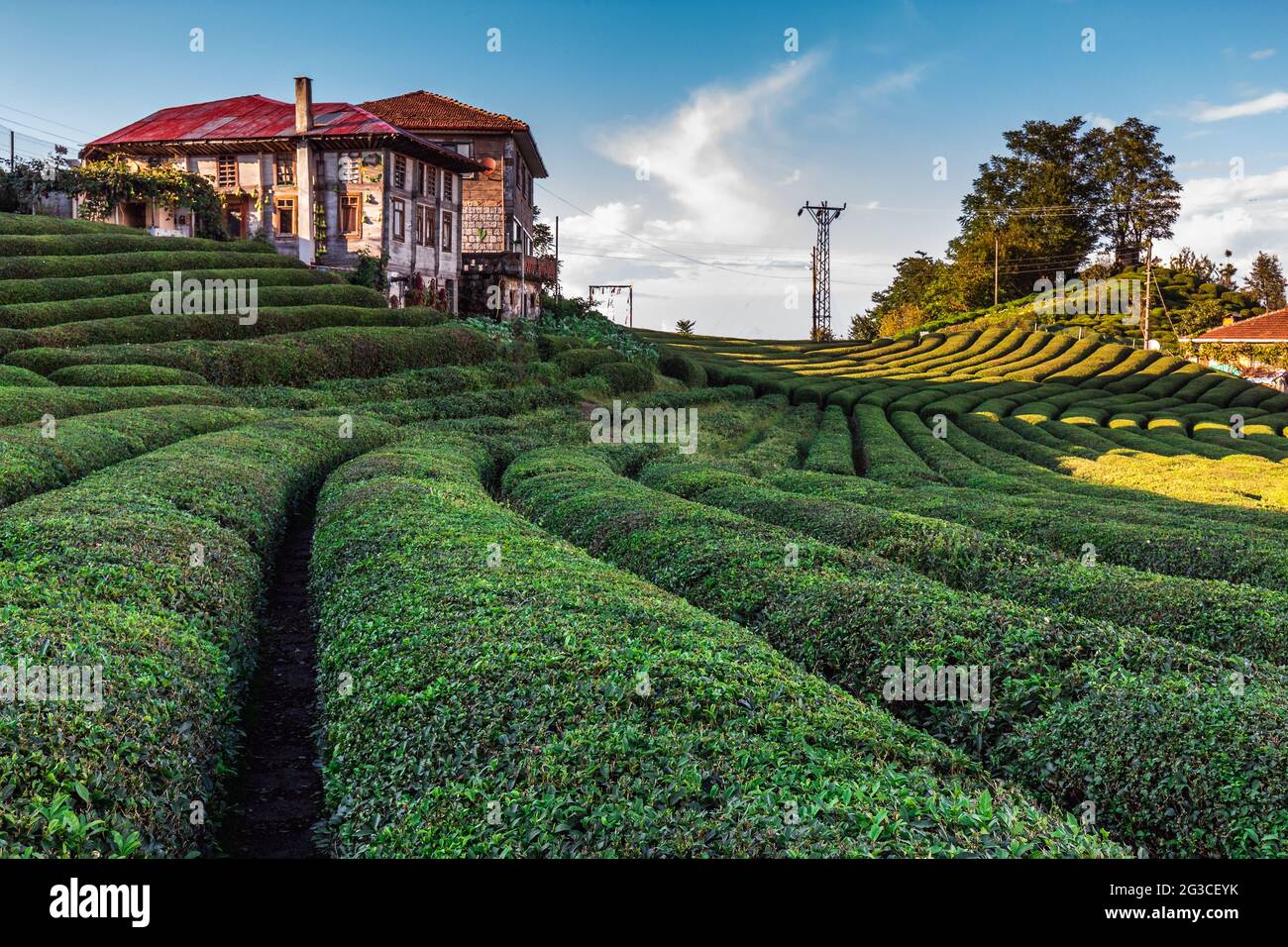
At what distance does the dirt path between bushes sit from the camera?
7465mm

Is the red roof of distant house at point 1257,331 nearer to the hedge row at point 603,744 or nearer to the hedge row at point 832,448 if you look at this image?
the hedge row at point 832,448

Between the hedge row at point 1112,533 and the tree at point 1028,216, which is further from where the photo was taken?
the tree at point 1028,216

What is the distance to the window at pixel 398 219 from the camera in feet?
146

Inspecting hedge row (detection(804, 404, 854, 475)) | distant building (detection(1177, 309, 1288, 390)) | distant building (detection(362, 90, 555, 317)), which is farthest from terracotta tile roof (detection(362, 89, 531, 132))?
distant building (detection(1177, 309, 1288, 390))

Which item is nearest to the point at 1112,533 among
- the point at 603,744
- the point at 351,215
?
the point at 603,744

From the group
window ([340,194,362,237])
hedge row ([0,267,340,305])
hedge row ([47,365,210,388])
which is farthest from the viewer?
window ([340,194,362,237])

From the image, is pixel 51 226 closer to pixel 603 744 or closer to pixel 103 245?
pixel 103 245

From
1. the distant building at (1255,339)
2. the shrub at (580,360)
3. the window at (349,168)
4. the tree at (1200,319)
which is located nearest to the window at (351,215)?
the window at (349,168)

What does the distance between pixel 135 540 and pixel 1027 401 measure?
52.2 meters

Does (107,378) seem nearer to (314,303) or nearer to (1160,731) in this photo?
(314,303)

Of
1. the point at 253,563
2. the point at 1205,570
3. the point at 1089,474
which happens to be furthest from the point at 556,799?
the point at 1089,474

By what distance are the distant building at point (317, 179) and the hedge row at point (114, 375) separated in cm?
1885

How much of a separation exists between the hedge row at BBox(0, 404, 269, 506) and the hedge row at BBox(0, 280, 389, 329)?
34.1 feet

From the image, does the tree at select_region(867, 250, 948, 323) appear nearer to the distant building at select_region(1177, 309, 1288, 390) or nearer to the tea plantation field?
the distant building at select_region(1177, 309, 1288, 390)
